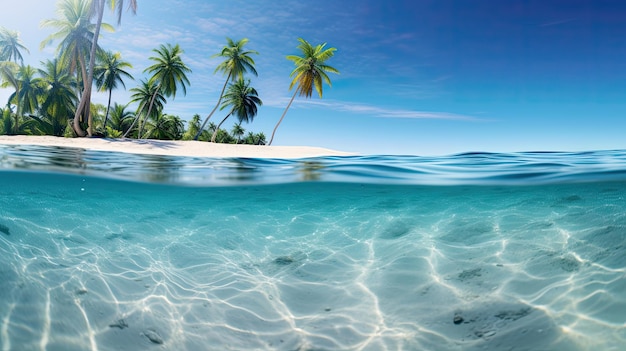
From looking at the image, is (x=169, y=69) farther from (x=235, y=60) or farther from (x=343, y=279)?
(x=343, y=279)

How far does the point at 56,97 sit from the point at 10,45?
1729cm

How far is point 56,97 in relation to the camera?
33.4m

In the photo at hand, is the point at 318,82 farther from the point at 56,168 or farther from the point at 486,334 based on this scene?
the point at 486,334

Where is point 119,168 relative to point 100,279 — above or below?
above

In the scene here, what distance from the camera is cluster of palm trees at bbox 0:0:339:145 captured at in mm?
27906

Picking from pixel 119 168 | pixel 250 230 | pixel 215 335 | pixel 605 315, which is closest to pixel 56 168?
pixel 119 168

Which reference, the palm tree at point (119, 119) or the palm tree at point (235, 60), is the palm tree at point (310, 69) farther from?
the palm tree at point (119, 119)

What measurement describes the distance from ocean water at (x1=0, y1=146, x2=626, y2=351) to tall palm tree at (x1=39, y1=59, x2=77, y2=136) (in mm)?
28689

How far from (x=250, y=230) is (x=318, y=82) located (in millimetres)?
29374

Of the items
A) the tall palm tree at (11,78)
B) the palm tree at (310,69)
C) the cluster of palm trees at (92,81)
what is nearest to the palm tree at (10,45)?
the cluster of palm trees at (92,81)

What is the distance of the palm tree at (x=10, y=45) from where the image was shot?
135 feet

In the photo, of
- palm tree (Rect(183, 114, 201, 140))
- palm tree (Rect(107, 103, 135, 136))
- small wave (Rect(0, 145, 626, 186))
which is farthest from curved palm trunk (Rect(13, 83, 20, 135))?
small wave (Rect(0, 145, 626, 186))

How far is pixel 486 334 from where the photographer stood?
3.52 m

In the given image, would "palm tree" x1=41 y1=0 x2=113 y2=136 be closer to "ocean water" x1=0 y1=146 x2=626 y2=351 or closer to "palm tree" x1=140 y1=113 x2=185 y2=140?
"palm tree" x1=140 y1=113 x2=185 y2=140
